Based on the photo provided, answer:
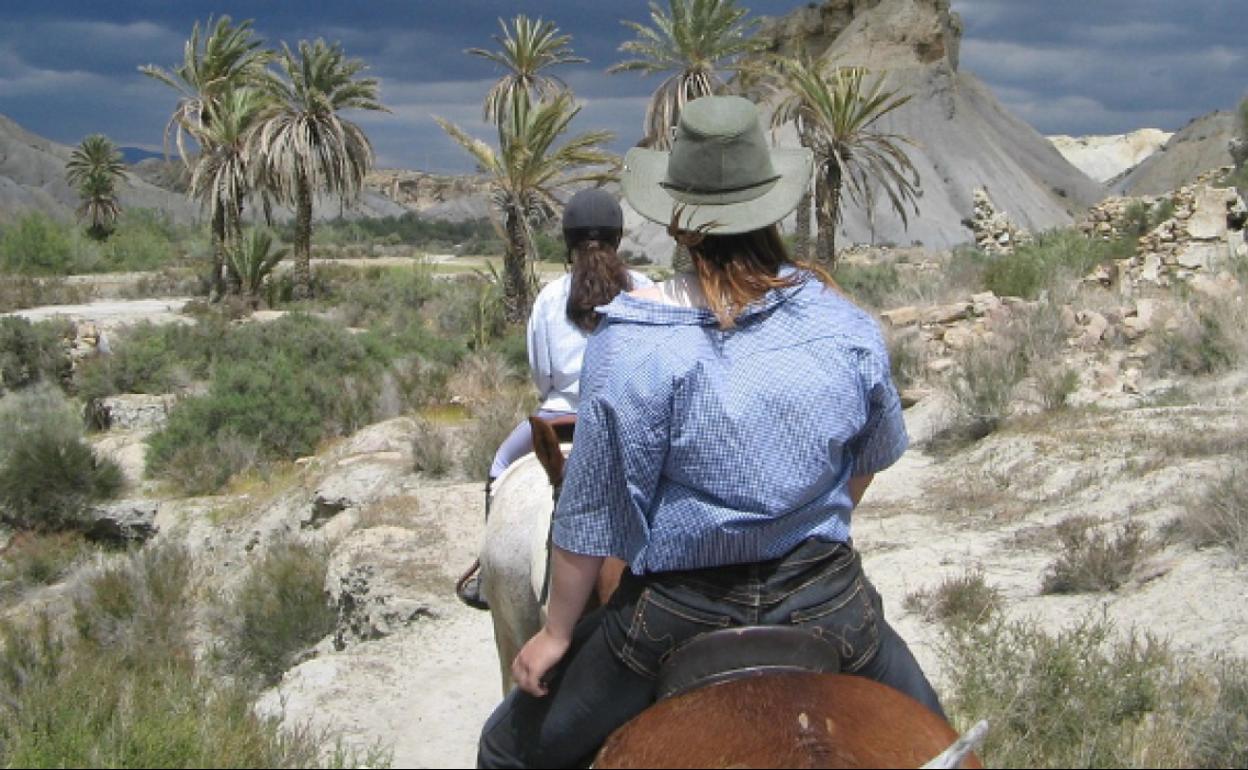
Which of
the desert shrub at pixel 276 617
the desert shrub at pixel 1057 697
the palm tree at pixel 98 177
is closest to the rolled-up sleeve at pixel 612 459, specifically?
the desert shrub at pixel 1057 697

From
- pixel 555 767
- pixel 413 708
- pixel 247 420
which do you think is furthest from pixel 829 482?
pixel 247 420

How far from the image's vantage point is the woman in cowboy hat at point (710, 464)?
2.43 metres

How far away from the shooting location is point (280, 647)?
773 cm

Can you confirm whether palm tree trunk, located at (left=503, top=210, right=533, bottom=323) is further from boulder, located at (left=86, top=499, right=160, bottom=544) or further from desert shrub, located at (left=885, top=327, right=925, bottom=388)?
boulder, located at (left=86, top=499, right=160, bottom=544)

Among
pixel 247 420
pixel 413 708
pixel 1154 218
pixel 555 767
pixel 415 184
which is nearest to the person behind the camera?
pixel 555 767

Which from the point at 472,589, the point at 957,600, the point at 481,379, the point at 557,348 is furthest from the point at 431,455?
the point at 557,348

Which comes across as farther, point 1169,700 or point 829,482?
point 1169,700

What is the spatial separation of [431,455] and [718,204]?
346 inches

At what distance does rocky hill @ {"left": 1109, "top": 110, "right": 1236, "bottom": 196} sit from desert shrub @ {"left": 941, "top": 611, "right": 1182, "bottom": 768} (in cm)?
6811

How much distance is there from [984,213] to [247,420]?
34.2m

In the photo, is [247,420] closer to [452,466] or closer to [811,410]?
[452,466]

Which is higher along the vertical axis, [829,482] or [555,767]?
[829,482]

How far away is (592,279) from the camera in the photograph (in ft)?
14.0

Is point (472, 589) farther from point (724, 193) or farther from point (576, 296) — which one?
point (724, 193)
